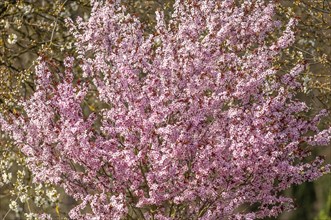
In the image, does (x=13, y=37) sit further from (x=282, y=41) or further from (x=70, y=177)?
(x=282, y=41)

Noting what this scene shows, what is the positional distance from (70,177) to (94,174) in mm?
408

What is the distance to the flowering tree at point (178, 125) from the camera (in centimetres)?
733

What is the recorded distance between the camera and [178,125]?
24.3ft

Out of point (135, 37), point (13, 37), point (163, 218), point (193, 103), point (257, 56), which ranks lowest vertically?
point (163, 218)

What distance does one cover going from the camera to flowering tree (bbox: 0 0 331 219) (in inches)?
289

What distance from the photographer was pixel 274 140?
Answer: 7.52 m

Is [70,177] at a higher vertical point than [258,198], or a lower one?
higher

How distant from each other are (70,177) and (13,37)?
3723 millimetres

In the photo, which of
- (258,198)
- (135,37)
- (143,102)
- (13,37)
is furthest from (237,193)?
(13,37)

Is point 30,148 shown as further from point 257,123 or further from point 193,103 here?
point 257,123

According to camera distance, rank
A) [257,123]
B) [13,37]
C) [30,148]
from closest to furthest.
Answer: [257,123] → [30,148] → [13,37]

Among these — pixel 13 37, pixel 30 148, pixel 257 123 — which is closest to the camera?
pixel 257 123

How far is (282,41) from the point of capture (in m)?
7.70

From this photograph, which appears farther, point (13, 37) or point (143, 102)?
point (13, 37)
